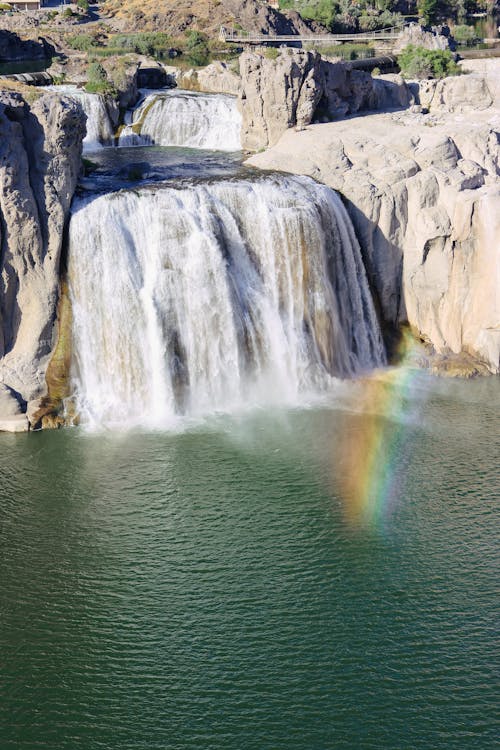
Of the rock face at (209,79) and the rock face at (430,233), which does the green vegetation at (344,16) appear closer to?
the rock face at (209,79)

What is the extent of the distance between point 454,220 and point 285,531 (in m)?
16.6

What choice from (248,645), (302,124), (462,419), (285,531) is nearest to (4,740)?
(248,645)

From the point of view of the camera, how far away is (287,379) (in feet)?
115

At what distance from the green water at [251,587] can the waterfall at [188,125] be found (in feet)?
65.3

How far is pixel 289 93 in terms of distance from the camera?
1710 inches

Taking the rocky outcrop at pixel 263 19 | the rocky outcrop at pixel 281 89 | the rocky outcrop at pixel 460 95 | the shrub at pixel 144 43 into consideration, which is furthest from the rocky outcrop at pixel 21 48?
the rocky outcrop at pixel 460 95

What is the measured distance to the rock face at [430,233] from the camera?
37.3 meters

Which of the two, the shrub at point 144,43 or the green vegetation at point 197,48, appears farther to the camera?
the shrub at point 144,43

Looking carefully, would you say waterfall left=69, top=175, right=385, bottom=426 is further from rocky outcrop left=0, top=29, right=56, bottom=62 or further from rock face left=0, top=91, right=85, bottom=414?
rocky outcrop left=0, top=29, right=56, bottom=62

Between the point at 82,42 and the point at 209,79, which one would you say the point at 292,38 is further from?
the point at 209,79

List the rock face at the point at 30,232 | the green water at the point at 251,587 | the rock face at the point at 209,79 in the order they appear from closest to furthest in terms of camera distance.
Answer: the green water at the point at 251,587 → the rock face at the point at 30,232 → the rock face at the point at 209,79

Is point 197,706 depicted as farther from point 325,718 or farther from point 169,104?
point 169,104

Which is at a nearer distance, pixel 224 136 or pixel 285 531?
pixel 285 531

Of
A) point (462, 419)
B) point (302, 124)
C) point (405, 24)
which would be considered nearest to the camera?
point (462, 419)
